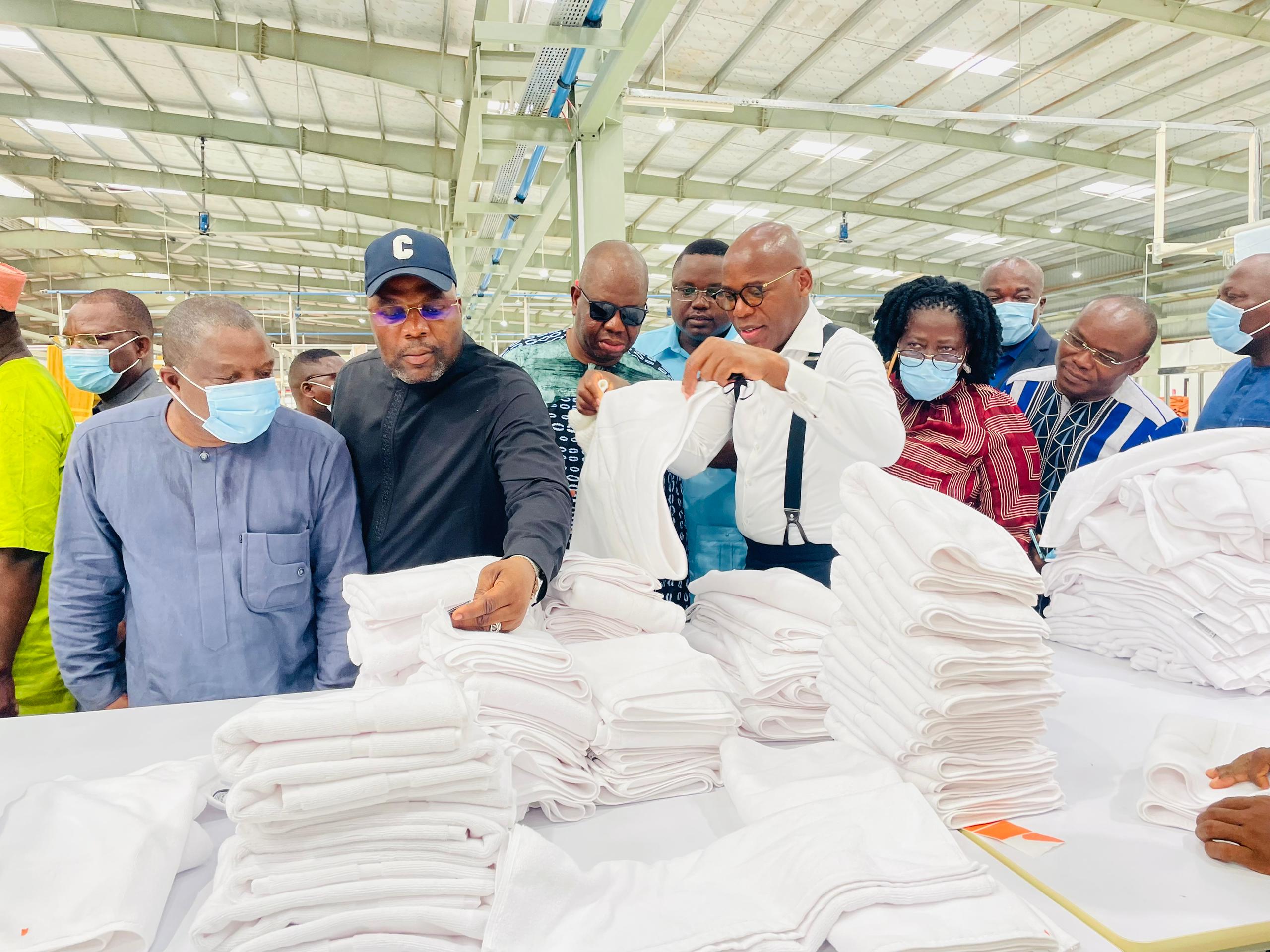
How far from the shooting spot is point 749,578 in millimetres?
1657

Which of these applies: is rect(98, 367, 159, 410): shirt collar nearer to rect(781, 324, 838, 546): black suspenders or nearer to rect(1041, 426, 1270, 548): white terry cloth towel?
rect(781, 324, 838, 546): black suspenders

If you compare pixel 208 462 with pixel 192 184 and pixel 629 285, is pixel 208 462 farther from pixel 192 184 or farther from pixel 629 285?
pixel 192 184

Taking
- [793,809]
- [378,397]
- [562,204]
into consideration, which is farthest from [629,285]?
[562,204]

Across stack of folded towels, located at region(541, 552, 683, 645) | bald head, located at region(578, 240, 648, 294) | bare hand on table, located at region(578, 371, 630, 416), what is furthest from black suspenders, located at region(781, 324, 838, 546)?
bald head, located at region(578, 240, 648, 294)

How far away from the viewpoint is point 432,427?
2023mm

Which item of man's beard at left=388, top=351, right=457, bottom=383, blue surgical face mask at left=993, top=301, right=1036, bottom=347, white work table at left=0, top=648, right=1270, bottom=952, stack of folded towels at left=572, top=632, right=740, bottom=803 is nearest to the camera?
white work table at left=0, top=648, right=1270, bottom=952

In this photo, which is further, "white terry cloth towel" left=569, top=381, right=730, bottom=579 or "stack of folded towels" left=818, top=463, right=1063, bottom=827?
"white terry cloth towel" left=569, top=381, right=730, bottom=579

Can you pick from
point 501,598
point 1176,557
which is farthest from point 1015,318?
point 501,598

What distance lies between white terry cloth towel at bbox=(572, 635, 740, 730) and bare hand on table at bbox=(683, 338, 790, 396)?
57 cm

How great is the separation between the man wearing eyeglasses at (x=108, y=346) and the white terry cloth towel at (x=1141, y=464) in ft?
9.29

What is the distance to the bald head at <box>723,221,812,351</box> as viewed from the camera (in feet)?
6.74

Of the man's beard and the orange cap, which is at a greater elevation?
the orange cap

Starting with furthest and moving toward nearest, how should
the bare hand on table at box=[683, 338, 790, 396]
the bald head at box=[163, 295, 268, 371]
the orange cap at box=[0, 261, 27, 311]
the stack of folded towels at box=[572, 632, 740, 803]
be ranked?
1. the orange cap at box=[0, 261, 27, 311]
2. the bald head at box=[163, 295, 268, 371]
3. the bare hand on table at box=[683, 338, 790, 396]
4. the stack of folded towels at box=[572, 632, 740, 803]

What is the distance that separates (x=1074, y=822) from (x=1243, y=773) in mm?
264
